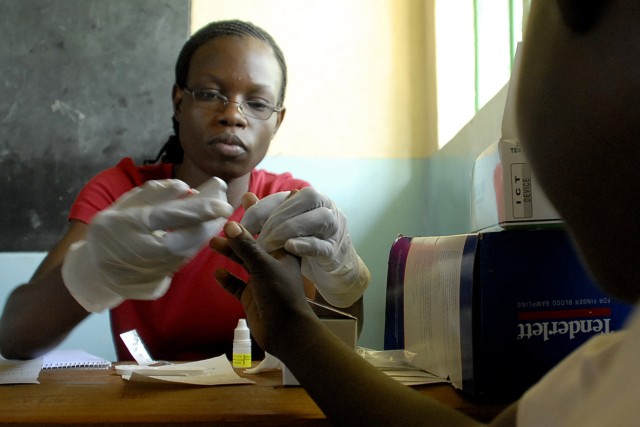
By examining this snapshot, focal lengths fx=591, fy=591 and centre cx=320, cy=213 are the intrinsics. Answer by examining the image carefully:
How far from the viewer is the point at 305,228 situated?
2.58 feet

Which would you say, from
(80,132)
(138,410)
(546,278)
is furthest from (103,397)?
(80,132)

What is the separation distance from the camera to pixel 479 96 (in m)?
2.00

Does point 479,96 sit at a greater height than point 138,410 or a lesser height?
greater

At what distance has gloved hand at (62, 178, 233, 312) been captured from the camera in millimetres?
728

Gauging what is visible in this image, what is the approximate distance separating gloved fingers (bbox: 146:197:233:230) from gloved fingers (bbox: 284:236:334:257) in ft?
0.30

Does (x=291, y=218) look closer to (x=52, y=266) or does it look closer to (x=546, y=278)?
(x=546, y=278)

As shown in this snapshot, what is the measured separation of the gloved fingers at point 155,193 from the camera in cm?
75

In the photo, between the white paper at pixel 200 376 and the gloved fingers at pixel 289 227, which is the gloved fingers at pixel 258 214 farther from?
the white paper at pixel 200 376

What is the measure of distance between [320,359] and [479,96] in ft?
5.18

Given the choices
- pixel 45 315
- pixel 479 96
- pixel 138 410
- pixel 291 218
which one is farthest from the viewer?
pixel 479 96

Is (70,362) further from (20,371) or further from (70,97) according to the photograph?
(70,97)

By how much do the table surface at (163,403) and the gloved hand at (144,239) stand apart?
0.40 ft

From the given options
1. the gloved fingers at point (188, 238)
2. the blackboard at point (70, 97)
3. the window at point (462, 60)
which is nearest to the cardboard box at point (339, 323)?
Answer: the gloved fingers at point (188, 238)

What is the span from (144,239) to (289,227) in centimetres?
18
